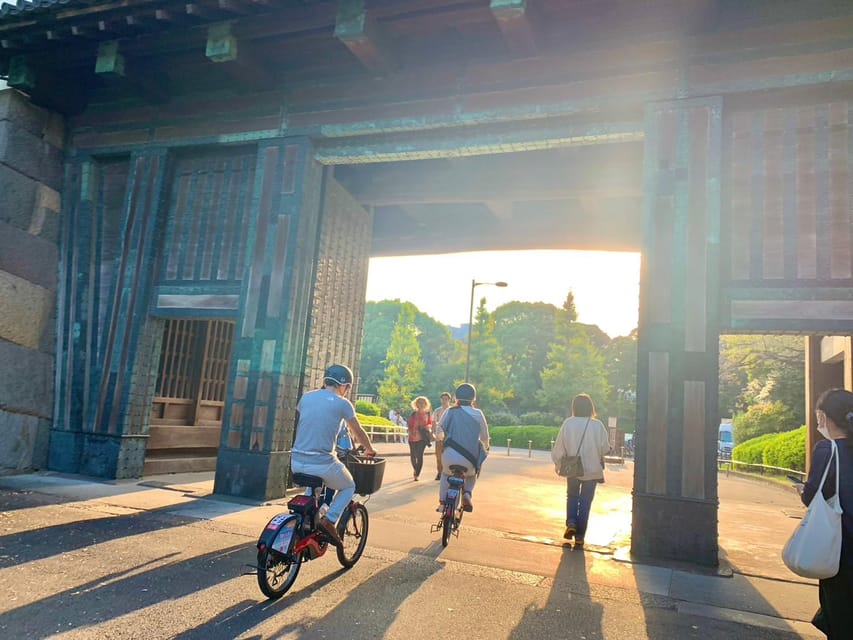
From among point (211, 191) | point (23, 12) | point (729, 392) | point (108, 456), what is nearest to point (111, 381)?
point (108, 456)

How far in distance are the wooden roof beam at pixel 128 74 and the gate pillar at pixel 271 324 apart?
2242 mm

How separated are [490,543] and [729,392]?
5093cm

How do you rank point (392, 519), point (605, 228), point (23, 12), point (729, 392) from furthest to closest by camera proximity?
1. point (729, 392)
2. point (605, 228)
3. point (23, 12)
4. point (392, 519)

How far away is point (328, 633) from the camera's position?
3707 mm

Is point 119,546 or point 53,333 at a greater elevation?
point 53,333

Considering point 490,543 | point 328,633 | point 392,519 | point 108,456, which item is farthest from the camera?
point 108,456

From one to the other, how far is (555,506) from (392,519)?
144 inches

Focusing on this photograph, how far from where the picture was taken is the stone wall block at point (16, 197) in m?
9.48

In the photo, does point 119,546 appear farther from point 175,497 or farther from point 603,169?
point 603,169

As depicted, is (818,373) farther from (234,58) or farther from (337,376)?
(234,58)

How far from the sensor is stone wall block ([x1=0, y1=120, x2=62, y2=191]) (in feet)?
31.8

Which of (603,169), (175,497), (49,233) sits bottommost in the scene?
(175,497)

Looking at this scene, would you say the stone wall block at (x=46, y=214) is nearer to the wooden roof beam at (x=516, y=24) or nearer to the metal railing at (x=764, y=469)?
the wooden roof beam at (x=516, y=24)

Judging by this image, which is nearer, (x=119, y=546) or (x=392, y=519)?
(x=119, y=546)
